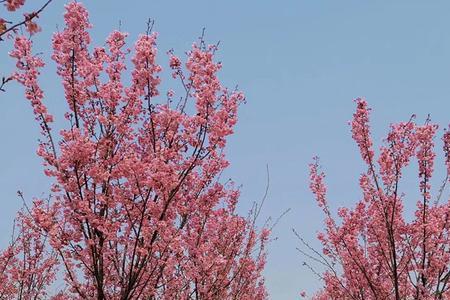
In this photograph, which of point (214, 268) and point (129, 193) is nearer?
point (129, 193)

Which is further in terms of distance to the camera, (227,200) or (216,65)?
(227,200)

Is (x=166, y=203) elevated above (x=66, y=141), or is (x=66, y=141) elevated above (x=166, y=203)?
(x=66, y=141)

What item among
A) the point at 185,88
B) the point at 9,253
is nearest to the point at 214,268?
the point at 185,88

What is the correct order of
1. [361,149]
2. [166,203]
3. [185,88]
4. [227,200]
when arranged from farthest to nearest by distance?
[227,200] → [361,149] → [185,88] → [166,203]

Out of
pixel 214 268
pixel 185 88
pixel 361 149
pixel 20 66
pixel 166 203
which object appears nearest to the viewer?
pixel 166 203

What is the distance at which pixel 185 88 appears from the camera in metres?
7.64

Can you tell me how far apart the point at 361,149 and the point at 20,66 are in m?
6.56

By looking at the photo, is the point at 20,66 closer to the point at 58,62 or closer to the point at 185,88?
the point at 58,62

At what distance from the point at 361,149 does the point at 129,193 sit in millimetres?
5360

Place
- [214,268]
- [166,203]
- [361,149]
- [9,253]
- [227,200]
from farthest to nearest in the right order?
[9,253], [227,200], [361,149], [214,268], [166,203]

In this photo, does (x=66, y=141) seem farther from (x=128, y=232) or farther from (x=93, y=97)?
(x=128, y=232)

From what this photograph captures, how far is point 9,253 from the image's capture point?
14.6m

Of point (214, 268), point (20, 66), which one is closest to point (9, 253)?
point (214, 268)

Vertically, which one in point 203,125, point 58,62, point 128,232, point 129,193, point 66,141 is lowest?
point 128,232
